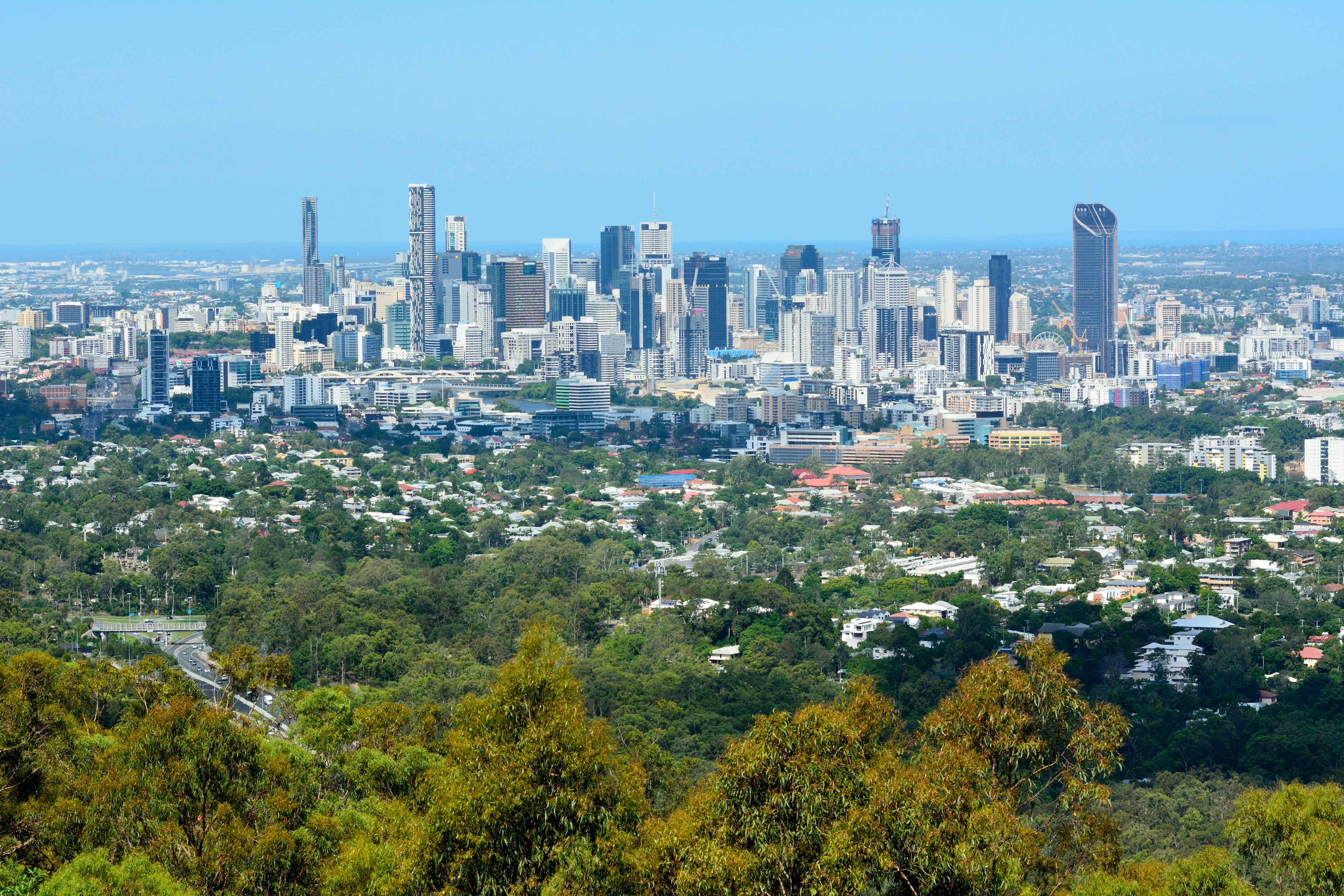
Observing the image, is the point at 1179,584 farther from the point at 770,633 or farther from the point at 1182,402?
the point at 1182,402

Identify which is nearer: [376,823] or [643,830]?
[643,830]

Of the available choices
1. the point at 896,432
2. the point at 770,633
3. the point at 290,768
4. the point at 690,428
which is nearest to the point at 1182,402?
the point at 896,432

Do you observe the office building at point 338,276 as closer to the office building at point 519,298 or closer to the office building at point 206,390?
the office building at point 519,298

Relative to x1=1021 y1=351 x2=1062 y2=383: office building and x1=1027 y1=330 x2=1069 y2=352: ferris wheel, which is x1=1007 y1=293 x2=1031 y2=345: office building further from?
x1=1021 y1=351 x2=1062 y2=383: office building

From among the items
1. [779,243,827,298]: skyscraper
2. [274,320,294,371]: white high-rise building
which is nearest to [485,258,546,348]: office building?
[274,320,294,371]: white high-rise building

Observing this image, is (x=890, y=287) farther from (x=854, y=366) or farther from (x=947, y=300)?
(x=854, y=366)

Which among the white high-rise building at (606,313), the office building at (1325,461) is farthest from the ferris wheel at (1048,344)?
the office building at (1325,461)

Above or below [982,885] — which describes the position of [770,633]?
below

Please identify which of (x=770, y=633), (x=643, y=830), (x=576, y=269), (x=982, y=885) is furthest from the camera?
(x=576, y=269)

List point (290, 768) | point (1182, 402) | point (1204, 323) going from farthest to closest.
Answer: point (1204, 323) < point (1182, 402) < point (290, 768)
